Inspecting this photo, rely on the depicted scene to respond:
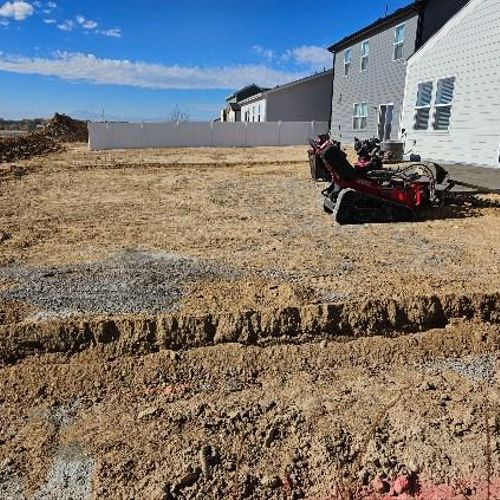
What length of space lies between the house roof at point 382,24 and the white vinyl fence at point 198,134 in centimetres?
626

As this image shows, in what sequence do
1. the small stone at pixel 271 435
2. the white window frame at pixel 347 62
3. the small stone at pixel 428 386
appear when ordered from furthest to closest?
the white window frame at pixel 347 62, the small stone at pixel 428 386, the small stone at pixel 271 435

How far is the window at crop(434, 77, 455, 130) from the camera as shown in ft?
42.8

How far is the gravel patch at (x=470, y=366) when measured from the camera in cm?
409

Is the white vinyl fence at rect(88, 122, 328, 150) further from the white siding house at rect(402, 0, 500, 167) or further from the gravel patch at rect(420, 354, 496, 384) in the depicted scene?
the gravel patch at rect(420, 354, 496, 384)

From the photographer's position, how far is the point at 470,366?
167 inches

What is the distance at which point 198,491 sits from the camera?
304 centimetres

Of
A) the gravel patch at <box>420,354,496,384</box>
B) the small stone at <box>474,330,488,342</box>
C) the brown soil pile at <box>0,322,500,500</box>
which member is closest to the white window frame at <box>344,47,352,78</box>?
the small stone at <box>474,330,488,342</box>

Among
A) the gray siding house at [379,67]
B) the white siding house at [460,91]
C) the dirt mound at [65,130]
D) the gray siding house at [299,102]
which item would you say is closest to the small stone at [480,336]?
the white siding house at [460,91]

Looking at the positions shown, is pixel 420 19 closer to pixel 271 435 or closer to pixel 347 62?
pixel 347 62

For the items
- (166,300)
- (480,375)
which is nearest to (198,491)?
(166,300)

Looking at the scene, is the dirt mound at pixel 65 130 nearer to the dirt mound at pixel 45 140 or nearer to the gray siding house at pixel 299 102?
the dirt mound at pixel 45 140

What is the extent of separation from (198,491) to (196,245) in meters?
4.22

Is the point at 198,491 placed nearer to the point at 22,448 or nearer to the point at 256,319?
the point at 22,448

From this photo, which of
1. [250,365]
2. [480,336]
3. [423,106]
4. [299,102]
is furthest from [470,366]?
[299,102]
